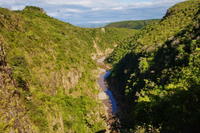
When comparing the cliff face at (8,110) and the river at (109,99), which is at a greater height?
the cliff face at (8,110)

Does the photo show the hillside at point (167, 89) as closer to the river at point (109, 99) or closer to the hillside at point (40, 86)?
the river at point (109, 99)

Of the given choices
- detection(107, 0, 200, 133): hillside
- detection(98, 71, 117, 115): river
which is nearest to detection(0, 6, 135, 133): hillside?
detection(98, 71, 117, 115): river

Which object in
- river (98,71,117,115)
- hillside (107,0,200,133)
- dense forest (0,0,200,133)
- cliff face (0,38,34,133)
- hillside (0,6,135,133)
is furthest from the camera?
river (98,71,117,115)

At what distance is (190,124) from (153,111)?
1347 centimetres

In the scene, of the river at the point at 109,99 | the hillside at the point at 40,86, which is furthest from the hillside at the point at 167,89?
the hillside at the point at 40,86

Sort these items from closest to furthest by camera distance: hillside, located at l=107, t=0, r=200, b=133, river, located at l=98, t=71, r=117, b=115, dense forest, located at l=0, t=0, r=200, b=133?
hillside, located at l=107, t=0, r=200, b=133 < dense forest, located at l=0, t=0, r=200, b=133 < river, located at l=98, t=71, r=117, b=115

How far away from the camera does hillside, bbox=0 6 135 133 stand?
2930 centimetres

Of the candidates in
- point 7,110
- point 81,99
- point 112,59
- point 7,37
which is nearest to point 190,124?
point 7,110

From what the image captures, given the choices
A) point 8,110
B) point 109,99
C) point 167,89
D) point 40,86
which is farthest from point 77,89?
point 8,110

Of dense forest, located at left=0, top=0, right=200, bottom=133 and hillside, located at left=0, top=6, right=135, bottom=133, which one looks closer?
dense forest, located at left=0, top=0, right=200, bottom=133

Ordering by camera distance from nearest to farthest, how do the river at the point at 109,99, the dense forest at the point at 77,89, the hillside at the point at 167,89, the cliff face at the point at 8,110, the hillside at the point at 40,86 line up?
the cliff face at the point at 8,110 < the hillside at the point at 167,89 < the dense forest at the point at 77,89 < the hillside at the point at 40,86 < the river at the point at 109,99

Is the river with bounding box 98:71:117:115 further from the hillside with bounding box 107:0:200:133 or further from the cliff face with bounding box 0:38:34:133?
the cliff face with bounding box 0:38:34:133

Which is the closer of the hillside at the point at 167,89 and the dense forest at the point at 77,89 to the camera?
the hillside at the point at 167,89

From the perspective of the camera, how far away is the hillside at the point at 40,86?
29.3 m
